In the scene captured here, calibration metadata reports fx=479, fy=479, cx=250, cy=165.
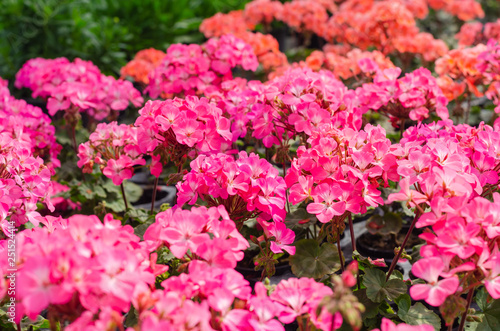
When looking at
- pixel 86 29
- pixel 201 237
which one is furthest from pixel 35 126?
pixel 86 29

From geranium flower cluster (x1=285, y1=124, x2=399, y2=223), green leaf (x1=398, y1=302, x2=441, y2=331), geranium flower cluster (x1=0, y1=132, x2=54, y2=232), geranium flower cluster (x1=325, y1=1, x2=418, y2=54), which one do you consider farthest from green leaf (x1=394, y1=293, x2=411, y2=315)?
geranium flower cluster (x1=325, y1=1, x2=418, y2=54)

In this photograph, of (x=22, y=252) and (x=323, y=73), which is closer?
(x=22, y=252)

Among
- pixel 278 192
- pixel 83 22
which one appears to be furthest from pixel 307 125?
pixel 83 22

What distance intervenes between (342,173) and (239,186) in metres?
0.32

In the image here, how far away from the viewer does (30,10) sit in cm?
438

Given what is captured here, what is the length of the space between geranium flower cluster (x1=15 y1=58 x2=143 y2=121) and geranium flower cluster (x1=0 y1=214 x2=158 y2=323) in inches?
62.0

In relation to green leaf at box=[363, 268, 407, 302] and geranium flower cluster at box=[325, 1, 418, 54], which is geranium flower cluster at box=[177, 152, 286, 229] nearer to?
green leaf at box=[363, 268, 407, 302]

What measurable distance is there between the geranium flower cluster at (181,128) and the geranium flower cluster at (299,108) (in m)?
0.20

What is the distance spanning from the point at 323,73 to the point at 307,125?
51cm

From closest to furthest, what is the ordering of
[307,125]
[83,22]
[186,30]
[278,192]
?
[278,192] → [307,125] → [83,22] → [186,30]

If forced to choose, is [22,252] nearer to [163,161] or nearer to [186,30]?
[163,161]

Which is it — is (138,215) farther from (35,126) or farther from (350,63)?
(350,63)

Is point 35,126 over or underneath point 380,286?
over

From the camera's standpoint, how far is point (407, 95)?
2129 mm
